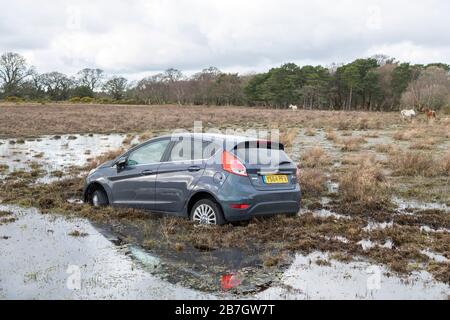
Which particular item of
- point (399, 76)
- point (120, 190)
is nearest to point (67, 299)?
point (120, 190)

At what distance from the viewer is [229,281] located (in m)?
6.07

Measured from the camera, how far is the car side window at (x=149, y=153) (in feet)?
30.7

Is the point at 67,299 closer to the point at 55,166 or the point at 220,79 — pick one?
the point at 55,166

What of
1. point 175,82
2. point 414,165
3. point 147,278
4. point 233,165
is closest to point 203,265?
point 147,278

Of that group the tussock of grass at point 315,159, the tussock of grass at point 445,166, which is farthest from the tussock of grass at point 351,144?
the tussock of grass at point 445,166

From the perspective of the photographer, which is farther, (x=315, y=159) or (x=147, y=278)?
(x=315, y=159)

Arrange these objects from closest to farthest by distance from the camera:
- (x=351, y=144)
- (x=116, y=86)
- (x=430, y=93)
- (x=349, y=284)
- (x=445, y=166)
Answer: (x=349, y=284)
(x=445, y=166)
(x=351, y=144)
(x=430, y=93)
(x=116, y=86)

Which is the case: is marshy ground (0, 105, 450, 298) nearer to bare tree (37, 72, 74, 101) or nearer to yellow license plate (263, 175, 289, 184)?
yellow license plate (263, 175, 289, 184)

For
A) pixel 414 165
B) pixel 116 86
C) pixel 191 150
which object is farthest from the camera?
pixel 116 86

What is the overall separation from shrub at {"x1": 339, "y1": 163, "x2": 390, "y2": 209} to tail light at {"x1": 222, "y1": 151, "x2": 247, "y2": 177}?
334 cm

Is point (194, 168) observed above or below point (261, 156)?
below

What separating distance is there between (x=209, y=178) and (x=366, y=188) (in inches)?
185

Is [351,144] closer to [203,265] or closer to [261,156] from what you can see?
[261,156]
